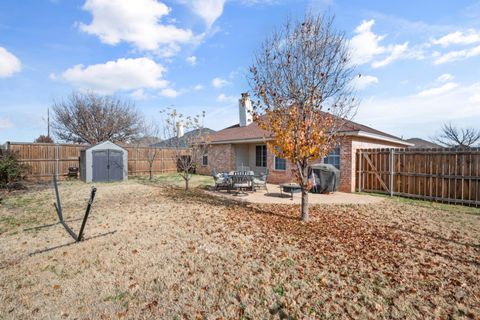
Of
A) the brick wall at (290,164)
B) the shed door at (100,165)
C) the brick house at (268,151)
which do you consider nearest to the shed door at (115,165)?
the shed door at (100,165)

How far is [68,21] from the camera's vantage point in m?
8.78

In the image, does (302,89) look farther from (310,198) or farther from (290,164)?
(290,164)

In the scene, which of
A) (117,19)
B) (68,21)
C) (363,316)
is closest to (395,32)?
(363,316)

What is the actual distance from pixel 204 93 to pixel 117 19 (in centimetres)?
632

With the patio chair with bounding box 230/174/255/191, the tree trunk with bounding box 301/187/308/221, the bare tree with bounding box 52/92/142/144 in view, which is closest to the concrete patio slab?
the patio chair with bounding box 230/174/255/191

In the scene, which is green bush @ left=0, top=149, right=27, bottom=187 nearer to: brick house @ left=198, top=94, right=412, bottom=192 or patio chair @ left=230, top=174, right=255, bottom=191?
brick house @ left=198, top=94, right=412, bottom=192

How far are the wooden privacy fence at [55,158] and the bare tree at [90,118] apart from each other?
10.3m

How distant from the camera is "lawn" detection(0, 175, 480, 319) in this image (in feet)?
9.14

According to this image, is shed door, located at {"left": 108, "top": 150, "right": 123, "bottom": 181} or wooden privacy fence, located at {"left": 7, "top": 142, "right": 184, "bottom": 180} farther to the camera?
shed door, located at {"left": 108, "top": 150, "right": 123, "bottom": 181}

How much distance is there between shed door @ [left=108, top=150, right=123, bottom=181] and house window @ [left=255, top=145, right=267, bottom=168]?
31.9 ft

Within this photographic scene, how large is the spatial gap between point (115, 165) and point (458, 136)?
32049mm

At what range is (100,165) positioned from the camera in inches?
620

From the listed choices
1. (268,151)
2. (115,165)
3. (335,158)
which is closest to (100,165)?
(115,165)

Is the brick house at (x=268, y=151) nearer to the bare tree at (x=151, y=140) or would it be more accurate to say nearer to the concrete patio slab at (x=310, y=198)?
the concrete patio slab at (x=310, y=198)
